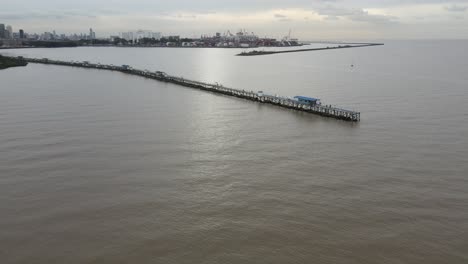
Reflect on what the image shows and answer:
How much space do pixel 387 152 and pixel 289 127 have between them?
9.14m

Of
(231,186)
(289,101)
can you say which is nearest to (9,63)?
(289,101)

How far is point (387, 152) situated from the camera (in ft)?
78.4

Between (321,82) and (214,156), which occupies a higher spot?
(321,82)

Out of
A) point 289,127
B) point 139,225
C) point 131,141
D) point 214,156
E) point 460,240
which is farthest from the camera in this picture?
point 289,127

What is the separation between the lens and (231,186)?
61.1 feet

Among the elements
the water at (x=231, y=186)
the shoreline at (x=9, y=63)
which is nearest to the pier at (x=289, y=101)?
the water at (x=231, y=186)

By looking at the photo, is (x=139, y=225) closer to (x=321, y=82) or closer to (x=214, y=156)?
(x=214, y=156)

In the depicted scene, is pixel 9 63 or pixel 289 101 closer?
pixel 289 101

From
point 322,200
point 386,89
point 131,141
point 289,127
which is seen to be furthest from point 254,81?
point 322,200

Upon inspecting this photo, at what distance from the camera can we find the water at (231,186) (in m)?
13.6

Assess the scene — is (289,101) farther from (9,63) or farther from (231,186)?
(9,63)

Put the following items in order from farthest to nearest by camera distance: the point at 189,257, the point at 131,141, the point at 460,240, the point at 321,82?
the point at 321,82 → the point at 131,141 → the point at 460,240 → the point at 189,257

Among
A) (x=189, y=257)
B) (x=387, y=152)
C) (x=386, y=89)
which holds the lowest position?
(x=189, y=257)

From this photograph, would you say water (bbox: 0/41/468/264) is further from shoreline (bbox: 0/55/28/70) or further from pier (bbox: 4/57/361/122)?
shoreline (bbox: 0/55/28/70)
